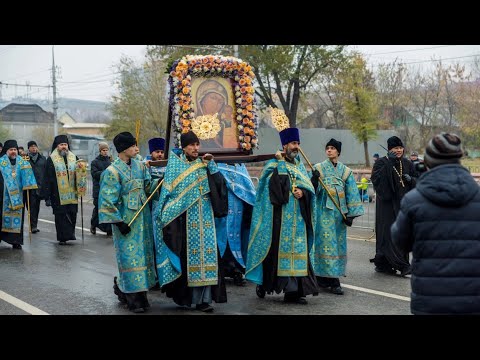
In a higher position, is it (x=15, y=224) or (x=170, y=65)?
(x=170, y=65)

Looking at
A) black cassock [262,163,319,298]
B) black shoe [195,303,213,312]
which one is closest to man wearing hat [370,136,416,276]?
black cassock [262,163,319,298]

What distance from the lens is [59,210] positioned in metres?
13.7

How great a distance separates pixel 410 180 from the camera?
410 inches

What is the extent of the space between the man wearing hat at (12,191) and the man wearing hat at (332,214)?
637 cm

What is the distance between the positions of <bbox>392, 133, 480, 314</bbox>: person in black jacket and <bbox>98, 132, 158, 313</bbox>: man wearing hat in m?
4.12

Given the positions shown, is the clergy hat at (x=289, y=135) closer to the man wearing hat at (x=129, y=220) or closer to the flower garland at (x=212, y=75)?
the flower garland at (x=212, y=75)

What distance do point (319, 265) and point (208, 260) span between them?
1.98 metres

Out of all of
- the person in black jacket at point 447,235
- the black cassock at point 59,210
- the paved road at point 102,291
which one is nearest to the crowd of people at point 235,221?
the person in black jacket at point 447,235

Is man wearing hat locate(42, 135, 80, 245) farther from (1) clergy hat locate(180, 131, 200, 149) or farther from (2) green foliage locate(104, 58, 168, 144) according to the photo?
(2) green foliage locate(104, 58, 168, 144)

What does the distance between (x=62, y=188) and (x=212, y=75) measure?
16.8 feet

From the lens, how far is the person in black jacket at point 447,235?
434cm

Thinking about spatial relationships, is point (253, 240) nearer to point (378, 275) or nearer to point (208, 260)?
point (208, 260)

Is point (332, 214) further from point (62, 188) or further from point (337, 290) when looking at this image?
point (62, 188)
